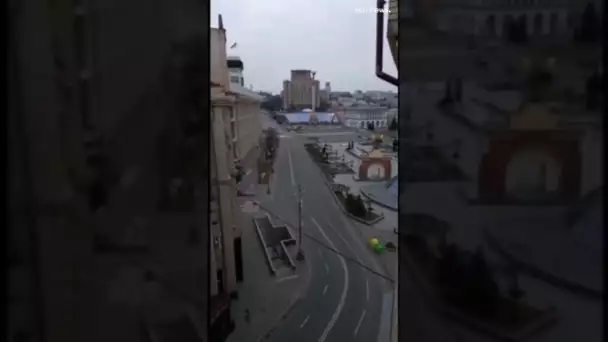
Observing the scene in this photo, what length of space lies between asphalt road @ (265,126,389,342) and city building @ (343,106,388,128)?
0.18 m

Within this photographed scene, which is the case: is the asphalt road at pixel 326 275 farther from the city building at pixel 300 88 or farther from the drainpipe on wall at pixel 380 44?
the drainpipe on wall at pixel 380 44

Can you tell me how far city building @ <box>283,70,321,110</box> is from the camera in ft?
4.87

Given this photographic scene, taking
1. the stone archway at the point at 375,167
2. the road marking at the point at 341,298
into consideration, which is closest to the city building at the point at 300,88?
the stone archway at the point at 375,167

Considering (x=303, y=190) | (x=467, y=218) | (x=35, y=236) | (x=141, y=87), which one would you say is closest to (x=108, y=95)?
(x=141, y=87)

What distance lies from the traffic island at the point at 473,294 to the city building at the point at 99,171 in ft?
1.71

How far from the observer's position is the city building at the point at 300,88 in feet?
4.87

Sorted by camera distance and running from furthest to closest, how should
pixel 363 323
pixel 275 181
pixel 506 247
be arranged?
pixel 275 181
pixel 363 323
pixel 506 247

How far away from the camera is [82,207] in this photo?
1108 millimetres

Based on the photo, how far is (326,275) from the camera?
4.69 feet

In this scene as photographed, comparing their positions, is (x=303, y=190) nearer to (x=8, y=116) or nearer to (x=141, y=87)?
(x=141, y=87)

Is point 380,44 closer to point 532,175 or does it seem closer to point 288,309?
point 532,175

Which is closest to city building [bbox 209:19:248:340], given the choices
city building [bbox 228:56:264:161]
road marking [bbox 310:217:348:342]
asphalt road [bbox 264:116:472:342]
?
city building [bbox 228:56:264:161]

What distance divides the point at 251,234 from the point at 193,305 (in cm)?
33

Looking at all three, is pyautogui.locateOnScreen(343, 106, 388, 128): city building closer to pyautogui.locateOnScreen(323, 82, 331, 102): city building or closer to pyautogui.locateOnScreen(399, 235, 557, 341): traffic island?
pyautogui.locateOnScreen(323, 82, 331, 102): city building
